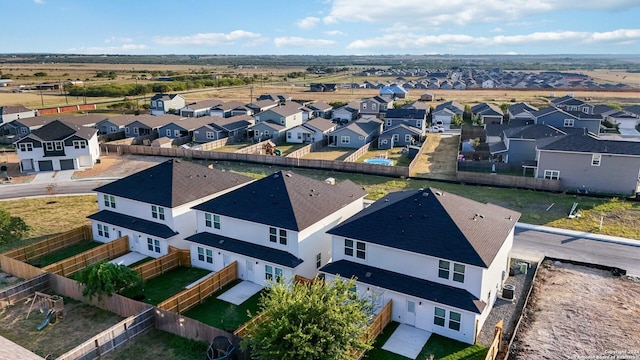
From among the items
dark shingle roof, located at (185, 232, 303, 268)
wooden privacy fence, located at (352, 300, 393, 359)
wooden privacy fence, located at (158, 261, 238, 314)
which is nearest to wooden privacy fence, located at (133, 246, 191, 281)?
dark shingle roof, located at (185, 232, 303, 268)

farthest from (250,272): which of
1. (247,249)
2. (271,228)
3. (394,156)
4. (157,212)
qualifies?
(394,156)

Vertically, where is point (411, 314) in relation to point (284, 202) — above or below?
below

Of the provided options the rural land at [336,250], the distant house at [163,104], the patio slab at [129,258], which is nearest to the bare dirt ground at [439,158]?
the rural land at [336,250]

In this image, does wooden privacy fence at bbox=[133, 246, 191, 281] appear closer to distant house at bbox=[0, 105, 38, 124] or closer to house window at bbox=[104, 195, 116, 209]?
house window at bbox=[104, 195, 116, 209]

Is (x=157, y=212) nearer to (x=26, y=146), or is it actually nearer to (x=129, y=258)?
(x=129, y=258)

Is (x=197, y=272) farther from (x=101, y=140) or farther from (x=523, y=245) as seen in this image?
(x=101, y=140)

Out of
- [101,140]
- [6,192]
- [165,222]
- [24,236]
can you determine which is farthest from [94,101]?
[165,222]
